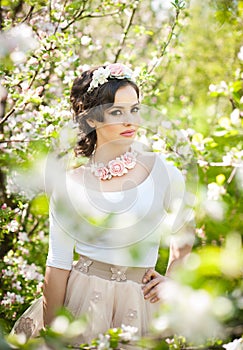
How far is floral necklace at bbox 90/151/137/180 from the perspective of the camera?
1760mm

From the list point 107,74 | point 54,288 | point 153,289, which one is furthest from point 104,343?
point 107,74

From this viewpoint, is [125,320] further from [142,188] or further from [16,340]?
[16,340]

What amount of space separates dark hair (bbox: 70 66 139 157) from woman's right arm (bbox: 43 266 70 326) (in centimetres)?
43

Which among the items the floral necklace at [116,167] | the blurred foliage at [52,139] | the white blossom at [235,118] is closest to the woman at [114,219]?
the floral necklace at [116,167]

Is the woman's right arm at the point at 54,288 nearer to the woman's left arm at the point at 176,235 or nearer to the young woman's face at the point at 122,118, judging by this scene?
the woman's left arm at the point at 176,235

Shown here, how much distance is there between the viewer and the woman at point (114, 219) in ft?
5.47

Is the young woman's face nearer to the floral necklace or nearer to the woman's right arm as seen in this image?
the floral necklace

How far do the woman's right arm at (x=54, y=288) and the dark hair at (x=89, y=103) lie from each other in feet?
1.42

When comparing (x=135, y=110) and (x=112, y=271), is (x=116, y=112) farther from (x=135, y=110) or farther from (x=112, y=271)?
(x=112, y=271)

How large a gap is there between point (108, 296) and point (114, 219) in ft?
0.89

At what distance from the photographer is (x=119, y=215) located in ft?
5.33

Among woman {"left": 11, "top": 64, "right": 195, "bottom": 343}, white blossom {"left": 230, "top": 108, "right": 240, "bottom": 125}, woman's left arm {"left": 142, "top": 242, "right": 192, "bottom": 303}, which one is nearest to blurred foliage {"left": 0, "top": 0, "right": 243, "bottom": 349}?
white blossom {"left": 230, "top": 108, "right": 240, "bottom": 125}

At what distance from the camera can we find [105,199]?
5.62 ft

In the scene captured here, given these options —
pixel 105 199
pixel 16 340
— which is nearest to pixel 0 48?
pixel 105 199
